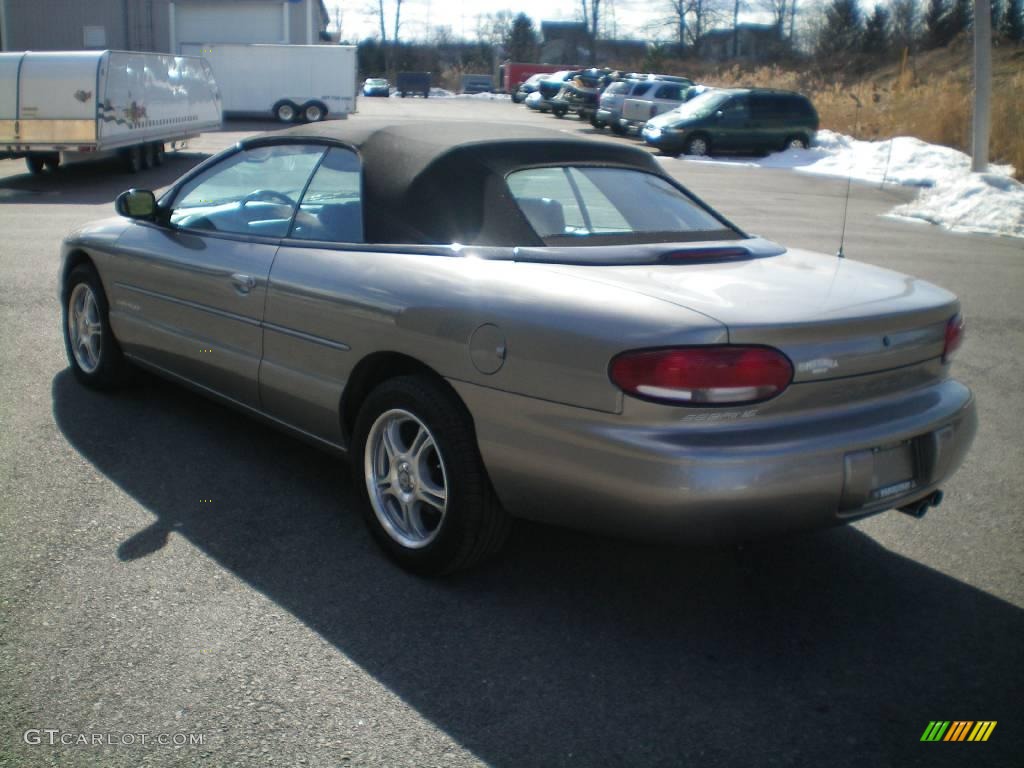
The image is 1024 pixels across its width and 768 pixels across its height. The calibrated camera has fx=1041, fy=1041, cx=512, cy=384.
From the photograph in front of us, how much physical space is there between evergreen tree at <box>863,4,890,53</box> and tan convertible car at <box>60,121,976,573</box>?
2477 inches

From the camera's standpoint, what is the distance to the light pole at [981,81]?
57.5ft

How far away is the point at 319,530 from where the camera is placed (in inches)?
160

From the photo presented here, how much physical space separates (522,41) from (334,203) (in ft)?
289

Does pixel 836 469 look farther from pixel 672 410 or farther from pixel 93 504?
pixel 93 504

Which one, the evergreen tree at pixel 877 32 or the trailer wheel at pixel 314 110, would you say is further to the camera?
the evergreen tree at pixel 877 32

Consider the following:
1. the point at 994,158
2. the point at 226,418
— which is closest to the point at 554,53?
the point at 994,158

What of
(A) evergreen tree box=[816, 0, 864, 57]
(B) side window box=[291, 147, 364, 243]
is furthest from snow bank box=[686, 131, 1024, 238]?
(A) evergreen tree box=[816, 0, 864, 57]

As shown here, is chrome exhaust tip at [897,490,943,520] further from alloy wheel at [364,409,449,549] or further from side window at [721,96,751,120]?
side window at [721,96,751,120]

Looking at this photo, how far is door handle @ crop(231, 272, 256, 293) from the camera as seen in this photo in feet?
14.1

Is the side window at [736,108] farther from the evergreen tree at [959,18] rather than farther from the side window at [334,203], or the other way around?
the evergreen tree at [959,18]

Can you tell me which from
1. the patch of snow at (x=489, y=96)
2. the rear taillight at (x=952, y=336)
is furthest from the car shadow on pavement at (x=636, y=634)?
the patch of snow at (x=489, y=96)

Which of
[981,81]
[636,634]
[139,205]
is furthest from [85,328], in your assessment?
[981,81]

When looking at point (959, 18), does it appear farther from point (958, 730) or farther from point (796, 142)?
point (958, 730)

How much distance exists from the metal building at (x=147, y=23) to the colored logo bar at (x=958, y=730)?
135 feet
